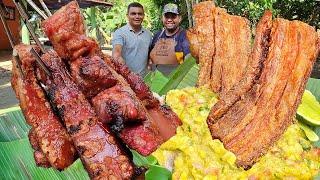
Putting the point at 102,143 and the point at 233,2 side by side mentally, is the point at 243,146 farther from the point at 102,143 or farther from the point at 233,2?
the point at 233,2

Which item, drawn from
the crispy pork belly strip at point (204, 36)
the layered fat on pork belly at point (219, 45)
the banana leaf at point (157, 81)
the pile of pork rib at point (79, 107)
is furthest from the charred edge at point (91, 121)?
the banana leaf at point (157, 81)

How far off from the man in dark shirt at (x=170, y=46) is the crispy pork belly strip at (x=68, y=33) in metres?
3.57

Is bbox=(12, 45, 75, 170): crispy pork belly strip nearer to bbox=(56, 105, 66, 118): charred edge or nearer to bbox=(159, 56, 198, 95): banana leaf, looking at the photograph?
bbox=(56, 105, 66, 118): charred edge

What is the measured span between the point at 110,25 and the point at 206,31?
28.9 metres

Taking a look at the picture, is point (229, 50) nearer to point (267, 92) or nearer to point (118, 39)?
point (267, 92)

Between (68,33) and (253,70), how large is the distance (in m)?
1.08

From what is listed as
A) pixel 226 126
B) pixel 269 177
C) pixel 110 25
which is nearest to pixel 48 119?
pixel 226 126

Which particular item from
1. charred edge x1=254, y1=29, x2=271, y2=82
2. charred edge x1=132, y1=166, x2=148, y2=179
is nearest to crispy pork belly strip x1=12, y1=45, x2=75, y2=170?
charred edge x1=132, y1=166, x2=148, y2=179

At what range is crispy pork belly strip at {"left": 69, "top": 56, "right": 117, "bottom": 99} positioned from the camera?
2.05 m

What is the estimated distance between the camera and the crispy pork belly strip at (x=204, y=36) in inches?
127

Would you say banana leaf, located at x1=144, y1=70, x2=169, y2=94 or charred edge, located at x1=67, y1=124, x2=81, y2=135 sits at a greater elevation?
charred edge, located at x1=67, y1=124, x2=81, y2=135

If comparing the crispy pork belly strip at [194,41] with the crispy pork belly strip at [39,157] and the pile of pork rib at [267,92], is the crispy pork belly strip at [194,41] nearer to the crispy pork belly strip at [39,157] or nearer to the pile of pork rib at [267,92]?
the pile of pork rib at [267,92]

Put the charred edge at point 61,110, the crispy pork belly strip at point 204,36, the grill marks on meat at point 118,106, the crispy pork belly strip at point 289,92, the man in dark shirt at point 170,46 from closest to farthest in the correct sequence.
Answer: the grill marks on meat at point 118,106, the charred edge at point 61,110, the crispy pork belly strip at point 289,92, the crispy pork belly strip at point 204,36, the man in dark shirt at point 170,46

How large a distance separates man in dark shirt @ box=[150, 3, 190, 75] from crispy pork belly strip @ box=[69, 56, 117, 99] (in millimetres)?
3578
